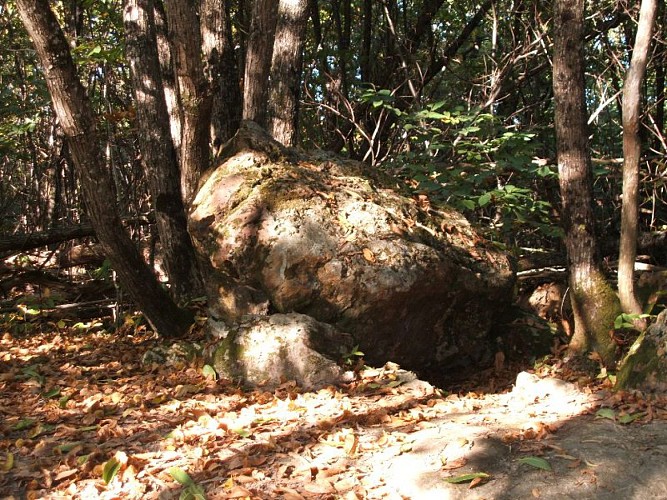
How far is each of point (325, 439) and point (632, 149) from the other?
131 inches

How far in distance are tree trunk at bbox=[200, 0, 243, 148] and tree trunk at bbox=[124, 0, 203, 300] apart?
0.59 meters

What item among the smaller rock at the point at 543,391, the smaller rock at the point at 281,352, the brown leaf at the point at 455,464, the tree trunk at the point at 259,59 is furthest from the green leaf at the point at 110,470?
the tree trunk at the point at 259,59

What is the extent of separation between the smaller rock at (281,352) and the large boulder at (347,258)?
0.16 m

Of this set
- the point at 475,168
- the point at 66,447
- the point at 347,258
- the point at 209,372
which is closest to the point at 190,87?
the point at 347,258

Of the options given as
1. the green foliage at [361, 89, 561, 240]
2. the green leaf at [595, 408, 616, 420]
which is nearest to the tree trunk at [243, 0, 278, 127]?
the green foliage at [361, 89, 561, 240]

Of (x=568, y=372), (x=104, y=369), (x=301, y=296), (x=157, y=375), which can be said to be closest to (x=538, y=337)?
(x=568, y=372)

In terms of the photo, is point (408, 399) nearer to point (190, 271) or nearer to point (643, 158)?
point (190, 271)

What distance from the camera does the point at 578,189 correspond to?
17.2 feet

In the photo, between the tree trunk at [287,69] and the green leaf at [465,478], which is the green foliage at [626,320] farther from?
the tree trunk at [287,69]

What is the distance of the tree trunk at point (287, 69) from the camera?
654 centimetres

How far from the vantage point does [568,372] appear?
17.7ft

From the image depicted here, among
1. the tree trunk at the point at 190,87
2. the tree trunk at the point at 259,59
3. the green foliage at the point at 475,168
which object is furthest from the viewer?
the tree trunk at the point at 259,59

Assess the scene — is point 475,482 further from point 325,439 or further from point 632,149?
point 632,149

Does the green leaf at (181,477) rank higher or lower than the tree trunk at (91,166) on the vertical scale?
lower
